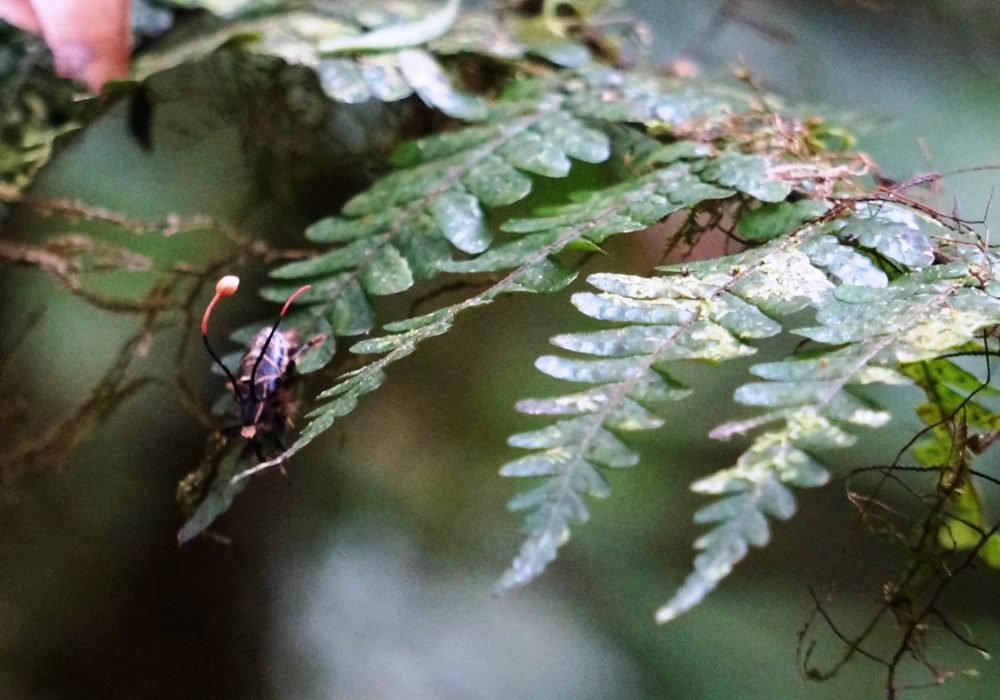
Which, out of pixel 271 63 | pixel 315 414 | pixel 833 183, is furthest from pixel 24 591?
pixel 833 183

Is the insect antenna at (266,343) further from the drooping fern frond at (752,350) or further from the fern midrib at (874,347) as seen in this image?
the fern midrib at (874,347)

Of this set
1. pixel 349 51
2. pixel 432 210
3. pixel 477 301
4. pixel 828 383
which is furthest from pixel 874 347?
pixel 349 51

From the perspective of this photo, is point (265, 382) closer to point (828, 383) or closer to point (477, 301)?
point (477, 301)

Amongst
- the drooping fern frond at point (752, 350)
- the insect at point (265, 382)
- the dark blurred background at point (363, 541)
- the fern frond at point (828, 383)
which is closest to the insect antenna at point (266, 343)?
the insect at point (265, 382)

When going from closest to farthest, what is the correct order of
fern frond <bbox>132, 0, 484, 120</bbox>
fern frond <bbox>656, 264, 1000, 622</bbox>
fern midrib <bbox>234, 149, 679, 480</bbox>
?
fern frond <bbox>656, 264, 1000, 622</bbox> → fern midrib <bbox>234, 149, 679, 480</bbox> → fern frond <bbox>132, 0, 484, 120</bbox>

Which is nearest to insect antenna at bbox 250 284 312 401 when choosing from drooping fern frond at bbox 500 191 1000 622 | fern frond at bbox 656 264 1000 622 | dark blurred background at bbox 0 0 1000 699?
dark blurred background at bbox 0 0 1000 699

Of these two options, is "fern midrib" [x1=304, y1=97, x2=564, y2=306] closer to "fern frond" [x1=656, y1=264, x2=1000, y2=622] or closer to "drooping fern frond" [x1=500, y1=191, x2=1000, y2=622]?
"drooping fern frond" [x1=500, y1=191, x2=1000, y2=622]

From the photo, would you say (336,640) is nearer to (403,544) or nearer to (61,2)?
(403,544)
